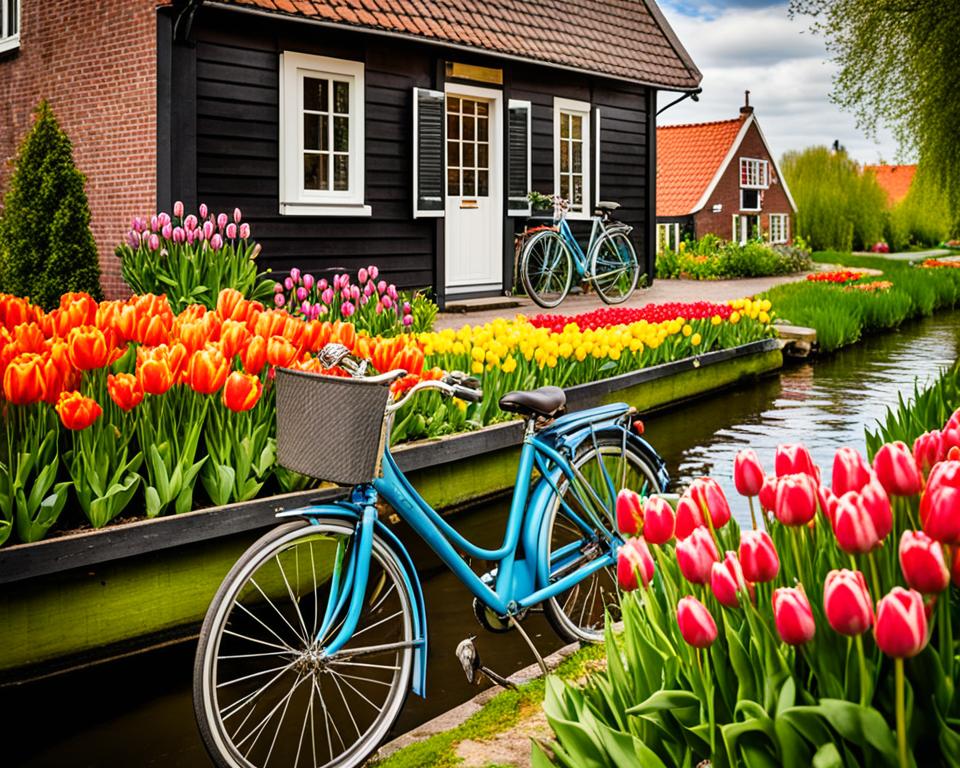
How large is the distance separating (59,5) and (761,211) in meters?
28.8

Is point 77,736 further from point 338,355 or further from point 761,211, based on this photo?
point 761,211

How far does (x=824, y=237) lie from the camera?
134 ft

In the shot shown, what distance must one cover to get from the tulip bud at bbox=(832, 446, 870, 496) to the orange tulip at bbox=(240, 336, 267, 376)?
8.33 ft

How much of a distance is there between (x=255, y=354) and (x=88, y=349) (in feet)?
1.85

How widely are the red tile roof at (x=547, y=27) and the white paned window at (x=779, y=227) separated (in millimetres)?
22002

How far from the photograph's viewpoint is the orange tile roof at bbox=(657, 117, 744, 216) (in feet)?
109

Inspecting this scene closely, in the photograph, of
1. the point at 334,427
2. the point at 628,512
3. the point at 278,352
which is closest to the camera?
the point at 628,512

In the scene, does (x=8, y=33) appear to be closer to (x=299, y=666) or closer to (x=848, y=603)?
(x=299, y=666)

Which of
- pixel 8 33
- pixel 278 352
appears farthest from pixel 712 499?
pixel 8 33

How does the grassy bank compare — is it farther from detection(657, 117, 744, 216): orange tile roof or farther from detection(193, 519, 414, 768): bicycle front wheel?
detection(657, 117, 744, 216): orange tile roof

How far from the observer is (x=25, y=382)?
3.76 meters

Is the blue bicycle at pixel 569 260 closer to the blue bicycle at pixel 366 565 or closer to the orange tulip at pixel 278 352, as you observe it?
the blue bicycle at pixel 366 565

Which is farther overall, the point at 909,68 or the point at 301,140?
the point at 909,68

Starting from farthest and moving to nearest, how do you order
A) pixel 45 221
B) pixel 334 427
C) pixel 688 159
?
pixel 688 159 → pixel 45 221 → pixel 334 427
